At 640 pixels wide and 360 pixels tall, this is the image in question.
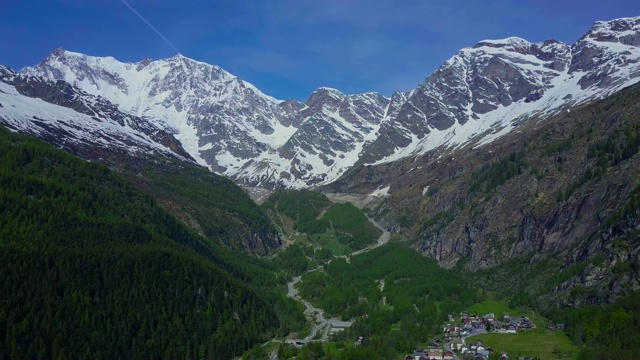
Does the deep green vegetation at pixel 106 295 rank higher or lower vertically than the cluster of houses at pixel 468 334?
higher

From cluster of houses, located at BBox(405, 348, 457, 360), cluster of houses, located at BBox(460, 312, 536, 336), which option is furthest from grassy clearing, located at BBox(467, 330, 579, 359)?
cluster of houses, located at BBox(405, 348, 457, 360)

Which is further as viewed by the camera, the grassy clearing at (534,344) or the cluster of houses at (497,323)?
the cluster of houses at (497,323)

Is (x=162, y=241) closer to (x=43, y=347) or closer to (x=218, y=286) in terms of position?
(x=218, y=286)

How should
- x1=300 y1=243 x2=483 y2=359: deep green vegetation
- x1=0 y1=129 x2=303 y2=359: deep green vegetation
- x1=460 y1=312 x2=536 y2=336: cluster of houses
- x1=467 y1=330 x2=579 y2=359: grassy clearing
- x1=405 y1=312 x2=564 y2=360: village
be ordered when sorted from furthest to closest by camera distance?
x1=460 y1=312 x2=536 y2=336: cluster of houses → x1=300 y1=243 x2=483 y2=359: deep green vegetation → x1=0 y1=129 x2=303 y2=359: deep green vegetation → x1=405 y1=312 x2=564 y2=360: village → x1=467 y1=330 x2=579 y2=359: grassy clearing

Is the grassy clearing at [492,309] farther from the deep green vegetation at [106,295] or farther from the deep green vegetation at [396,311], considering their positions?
the deep green vegetation at [106,295]

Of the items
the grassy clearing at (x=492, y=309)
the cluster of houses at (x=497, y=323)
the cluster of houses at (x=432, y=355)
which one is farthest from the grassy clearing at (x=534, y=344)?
the grassy clearing at (x=492, y=309)

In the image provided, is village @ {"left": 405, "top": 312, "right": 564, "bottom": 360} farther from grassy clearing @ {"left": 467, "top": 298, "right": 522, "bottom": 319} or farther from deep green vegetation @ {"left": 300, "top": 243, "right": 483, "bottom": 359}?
deep green vegetation @ {"left": 300, "top": 243, "right": 483, "bottom": 359}

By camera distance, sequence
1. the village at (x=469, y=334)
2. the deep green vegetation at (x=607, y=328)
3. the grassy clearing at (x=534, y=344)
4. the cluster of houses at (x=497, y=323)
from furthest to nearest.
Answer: the cluster of houses at (x=497, y=323) → the village at (x=469, y=334) → the grassy clearing at (x=534, y=344) → the deep green vegetation at (x=607, y=328)

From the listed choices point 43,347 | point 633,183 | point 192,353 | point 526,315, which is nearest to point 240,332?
point 192,353
